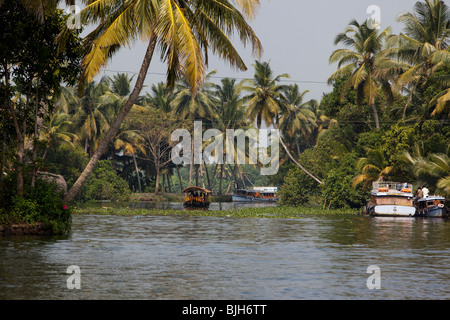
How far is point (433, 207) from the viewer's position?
4400 centimetres

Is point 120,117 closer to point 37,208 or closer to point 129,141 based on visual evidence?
point 37,208

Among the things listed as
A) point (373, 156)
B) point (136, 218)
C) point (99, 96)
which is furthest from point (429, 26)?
point (99, 96)

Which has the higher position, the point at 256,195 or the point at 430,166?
the point at 430,166

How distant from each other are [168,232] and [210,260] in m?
10.3

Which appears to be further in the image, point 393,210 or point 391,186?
point 391,186

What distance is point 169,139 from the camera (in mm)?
76438

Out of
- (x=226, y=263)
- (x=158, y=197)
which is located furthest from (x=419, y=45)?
(x=158, y=197)

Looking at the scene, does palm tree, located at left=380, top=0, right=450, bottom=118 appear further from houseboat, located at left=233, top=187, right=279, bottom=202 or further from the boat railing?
Answer: houseboat, located at left=233, top=187, right=279, bottom=202

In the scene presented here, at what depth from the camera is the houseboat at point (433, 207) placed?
43938 mm

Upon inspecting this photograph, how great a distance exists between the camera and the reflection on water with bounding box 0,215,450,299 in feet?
46.1

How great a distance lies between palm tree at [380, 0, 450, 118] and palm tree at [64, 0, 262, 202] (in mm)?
24736

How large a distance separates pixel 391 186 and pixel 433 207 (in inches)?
169

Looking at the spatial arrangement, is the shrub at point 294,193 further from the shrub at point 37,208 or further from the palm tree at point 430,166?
the shrub at point 37,208
